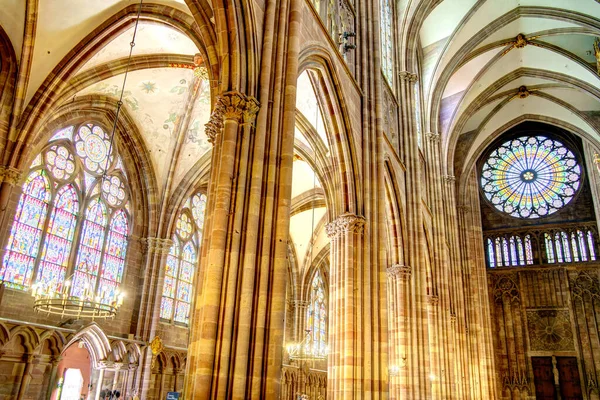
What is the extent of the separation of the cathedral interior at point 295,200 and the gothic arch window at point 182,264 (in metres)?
0.10

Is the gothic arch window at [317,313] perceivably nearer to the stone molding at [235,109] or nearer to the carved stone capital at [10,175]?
the carved stone capital at [10,175]

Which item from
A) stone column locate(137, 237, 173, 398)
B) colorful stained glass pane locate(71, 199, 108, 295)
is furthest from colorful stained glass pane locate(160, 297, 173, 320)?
colorful stained glass pane locate(71, 199, 108, 295)

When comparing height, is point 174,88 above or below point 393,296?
above

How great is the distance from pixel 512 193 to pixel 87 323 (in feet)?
89.1

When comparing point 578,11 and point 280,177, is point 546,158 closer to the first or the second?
point 578,11

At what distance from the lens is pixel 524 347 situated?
29.6 meters

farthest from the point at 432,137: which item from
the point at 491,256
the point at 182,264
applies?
the point at 182,264

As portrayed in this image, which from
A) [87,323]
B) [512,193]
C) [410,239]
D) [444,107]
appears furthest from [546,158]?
[87,323]

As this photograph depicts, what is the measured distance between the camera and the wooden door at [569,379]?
2811cm

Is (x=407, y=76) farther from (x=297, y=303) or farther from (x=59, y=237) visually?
(x=59, y=237)

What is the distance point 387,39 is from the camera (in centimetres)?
1948

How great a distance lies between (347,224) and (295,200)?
11.6m

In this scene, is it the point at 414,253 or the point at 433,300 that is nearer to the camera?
the point at 414,253

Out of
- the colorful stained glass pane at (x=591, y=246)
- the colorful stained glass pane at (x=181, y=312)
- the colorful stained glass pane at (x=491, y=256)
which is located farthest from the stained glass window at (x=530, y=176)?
the colorful stained glass pane at (x=181, y=312)
